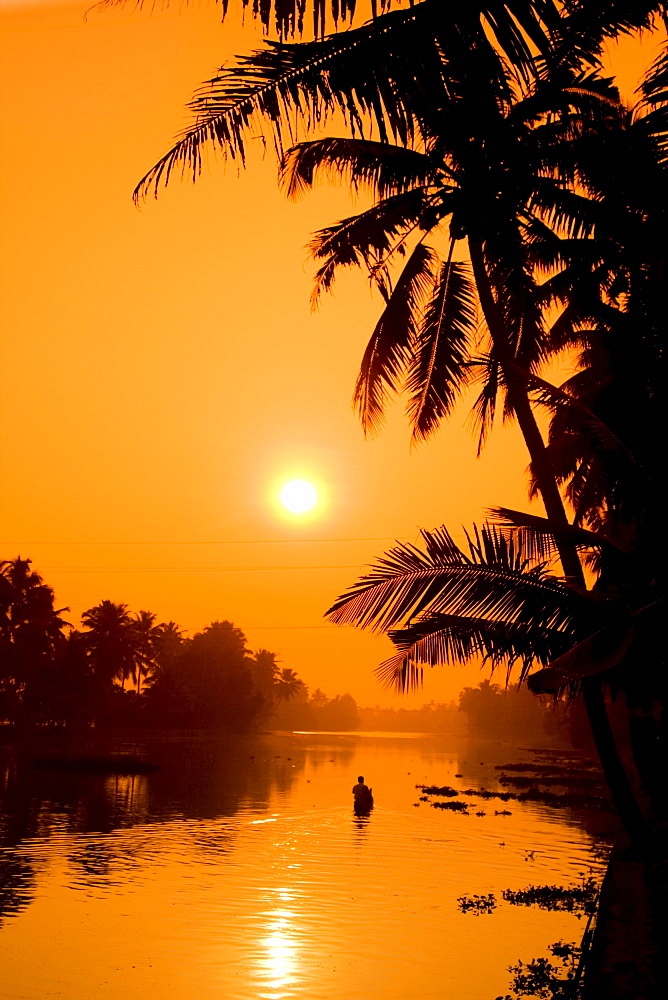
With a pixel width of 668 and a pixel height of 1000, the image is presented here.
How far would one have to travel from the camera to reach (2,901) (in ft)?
53.3

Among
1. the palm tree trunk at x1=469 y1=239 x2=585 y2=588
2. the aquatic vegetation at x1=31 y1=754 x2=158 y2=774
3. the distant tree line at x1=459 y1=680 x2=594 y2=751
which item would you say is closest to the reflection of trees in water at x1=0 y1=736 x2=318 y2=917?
the aquatic vegetation at x1=31 y1=754 x2=158 y2=774

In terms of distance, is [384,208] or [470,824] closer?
[384,208]

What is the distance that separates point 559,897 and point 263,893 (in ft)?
19.3

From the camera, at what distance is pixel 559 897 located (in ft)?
57.4

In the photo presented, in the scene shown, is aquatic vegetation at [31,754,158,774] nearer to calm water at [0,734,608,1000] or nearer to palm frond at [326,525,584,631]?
calm water at [0,734,608,1000]

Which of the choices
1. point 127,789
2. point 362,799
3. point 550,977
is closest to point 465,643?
point 550,977

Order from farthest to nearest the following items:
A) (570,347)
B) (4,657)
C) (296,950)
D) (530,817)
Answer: (4,657) → (530,817) → (570,347) → (296,950)

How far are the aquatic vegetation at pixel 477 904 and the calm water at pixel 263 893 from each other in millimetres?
216

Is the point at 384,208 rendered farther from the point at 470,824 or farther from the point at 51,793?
the point at 51,793

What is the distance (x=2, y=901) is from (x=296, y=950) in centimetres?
600

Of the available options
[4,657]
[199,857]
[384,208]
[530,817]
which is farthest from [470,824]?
[4,657]

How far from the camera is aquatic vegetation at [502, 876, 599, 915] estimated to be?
54.6 feet

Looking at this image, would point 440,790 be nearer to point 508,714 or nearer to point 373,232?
point 373,232

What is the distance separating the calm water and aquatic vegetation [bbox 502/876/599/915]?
0.40 meters
